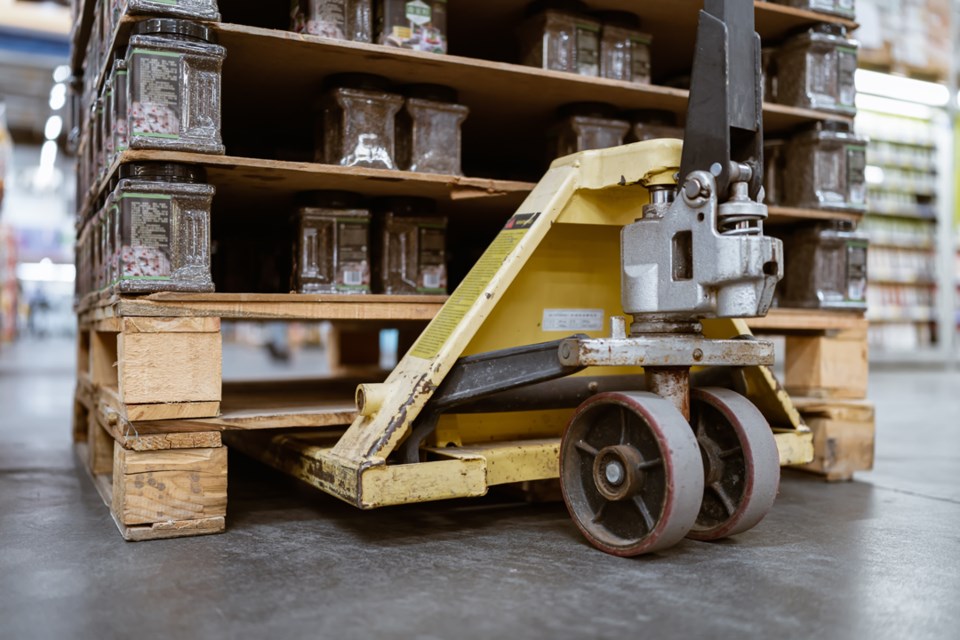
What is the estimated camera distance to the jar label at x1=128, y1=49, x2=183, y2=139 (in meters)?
2.13

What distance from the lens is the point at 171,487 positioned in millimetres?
2145

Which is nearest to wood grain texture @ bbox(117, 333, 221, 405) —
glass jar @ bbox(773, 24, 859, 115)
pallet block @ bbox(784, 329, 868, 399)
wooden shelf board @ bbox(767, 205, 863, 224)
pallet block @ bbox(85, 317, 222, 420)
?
pallet block @ bbox(85, 317, 222, 420)

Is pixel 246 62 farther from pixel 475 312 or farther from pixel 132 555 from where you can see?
pixel 132 555

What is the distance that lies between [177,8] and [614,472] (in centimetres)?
165

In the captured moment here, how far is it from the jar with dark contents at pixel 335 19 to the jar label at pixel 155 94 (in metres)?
0.46

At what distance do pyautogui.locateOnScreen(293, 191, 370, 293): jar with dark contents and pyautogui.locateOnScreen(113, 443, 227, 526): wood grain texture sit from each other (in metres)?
0.65

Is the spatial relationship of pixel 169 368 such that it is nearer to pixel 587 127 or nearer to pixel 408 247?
pixel 408 247

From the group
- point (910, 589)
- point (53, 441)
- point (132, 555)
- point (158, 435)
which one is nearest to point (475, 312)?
point (158, 435)

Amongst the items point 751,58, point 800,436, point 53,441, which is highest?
point 751,58

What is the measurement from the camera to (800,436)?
8.03 ft

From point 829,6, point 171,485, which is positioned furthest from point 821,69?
point 171,485

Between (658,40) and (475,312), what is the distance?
1.81 m

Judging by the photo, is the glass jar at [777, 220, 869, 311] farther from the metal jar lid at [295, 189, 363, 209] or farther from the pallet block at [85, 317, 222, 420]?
the pallet block at [85, 317, 222, 420]

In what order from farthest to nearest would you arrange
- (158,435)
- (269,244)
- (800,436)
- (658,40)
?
(269,244) < (658,40) < (800,436) < (158,435)
